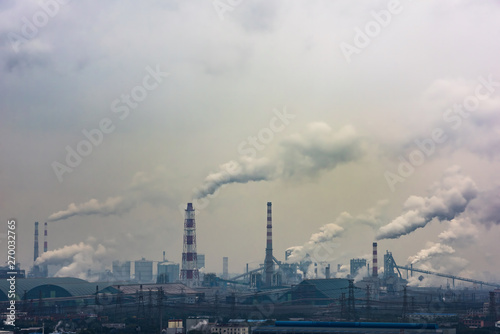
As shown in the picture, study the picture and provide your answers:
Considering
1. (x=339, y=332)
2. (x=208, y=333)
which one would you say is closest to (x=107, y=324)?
(x=208, y=333)

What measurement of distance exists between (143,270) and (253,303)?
7449 centimetres

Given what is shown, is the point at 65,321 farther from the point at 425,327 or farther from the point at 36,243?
the point at 36,243

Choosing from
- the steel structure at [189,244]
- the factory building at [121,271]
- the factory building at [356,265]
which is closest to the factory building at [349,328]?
the steel structure at [189,244]

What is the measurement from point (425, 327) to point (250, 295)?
55.9 m

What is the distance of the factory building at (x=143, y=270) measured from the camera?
16100cm

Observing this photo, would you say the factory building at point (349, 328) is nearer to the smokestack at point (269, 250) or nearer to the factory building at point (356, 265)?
the smokestack at point (269, 250)

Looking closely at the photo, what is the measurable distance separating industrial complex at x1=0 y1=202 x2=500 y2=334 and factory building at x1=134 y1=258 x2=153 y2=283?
32.1m

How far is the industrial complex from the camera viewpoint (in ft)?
190

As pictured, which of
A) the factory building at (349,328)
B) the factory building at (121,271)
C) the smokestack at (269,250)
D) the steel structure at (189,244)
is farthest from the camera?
the factory building at (121,271)

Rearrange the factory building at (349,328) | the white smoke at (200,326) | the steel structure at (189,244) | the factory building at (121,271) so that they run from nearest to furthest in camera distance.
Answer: the factory building at (349,328)
the white smoke at (200,326)
the steel structure at (189,244)
the factory building at (121,271)

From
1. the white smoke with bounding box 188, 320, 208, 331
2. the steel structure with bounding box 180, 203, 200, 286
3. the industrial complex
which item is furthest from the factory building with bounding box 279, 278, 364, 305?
the white smoke with bounding box 188, 320, 208, 331

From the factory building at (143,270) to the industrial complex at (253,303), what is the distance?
105 feet

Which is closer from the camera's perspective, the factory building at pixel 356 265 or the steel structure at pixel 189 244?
the steel structure at pixel 189 244

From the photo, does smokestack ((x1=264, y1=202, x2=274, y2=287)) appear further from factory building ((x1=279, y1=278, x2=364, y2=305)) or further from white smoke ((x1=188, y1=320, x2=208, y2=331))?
white smoke ((x1=188, y1=320, x2=208, y2=331))
